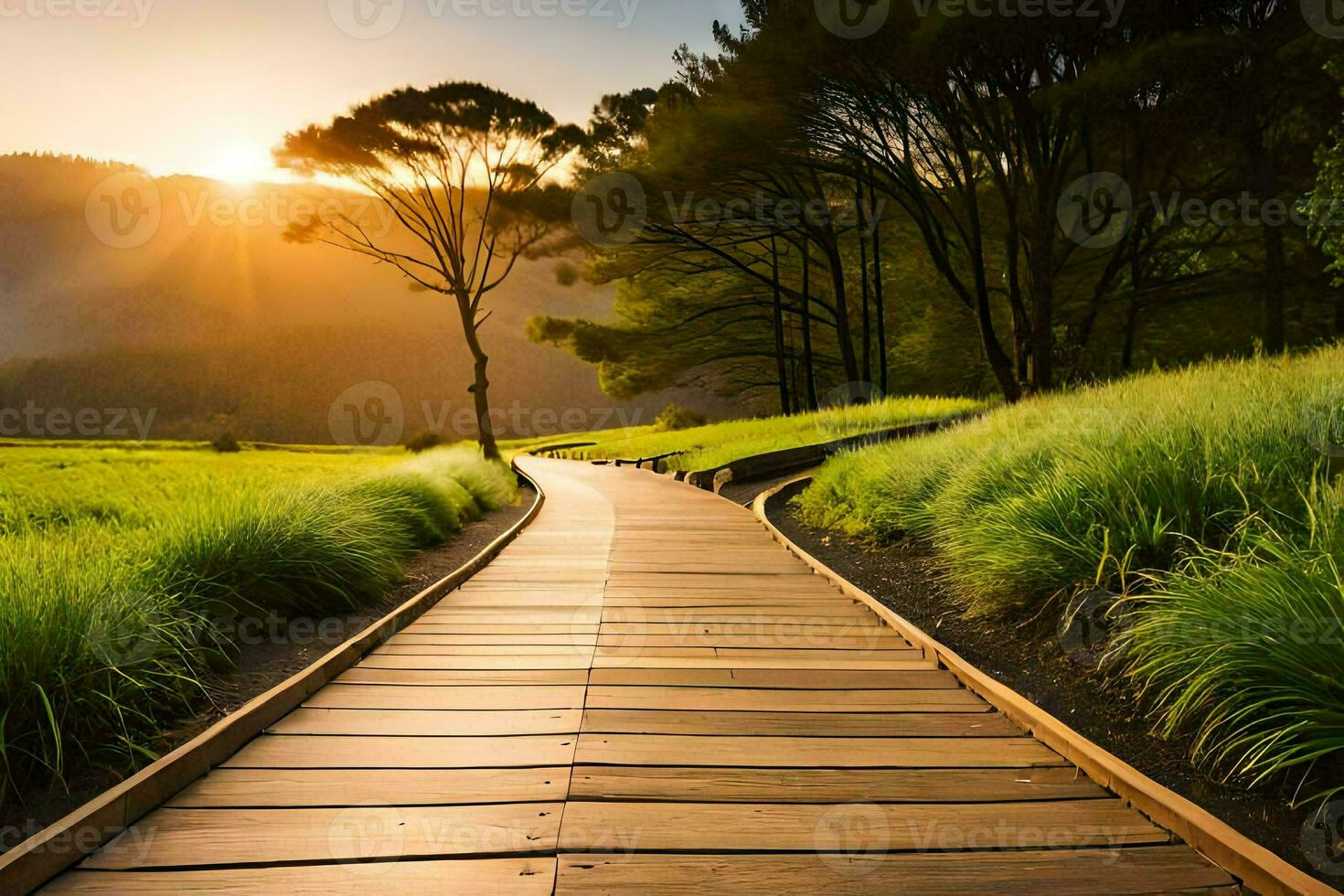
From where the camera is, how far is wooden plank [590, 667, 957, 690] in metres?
3.48

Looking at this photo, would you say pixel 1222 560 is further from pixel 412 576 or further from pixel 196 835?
pixel 412 576

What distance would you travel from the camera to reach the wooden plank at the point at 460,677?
3.51 meters

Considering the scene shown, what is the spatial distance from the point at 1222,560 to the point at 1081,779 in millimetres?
1645

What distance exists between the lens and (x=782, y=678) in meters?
3.60

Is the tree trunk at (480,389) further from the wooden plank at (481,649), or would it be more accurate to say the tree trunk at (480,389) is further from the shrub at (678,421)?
the wooden plank at (481,649)

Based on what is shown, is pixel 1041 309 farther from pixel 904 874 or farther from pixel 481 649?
pixel 904 874

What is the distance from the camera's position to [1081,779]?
8.39 feet

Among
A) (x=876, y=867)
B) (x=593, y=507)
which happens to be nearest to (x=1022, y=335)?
(x=593, y=507)

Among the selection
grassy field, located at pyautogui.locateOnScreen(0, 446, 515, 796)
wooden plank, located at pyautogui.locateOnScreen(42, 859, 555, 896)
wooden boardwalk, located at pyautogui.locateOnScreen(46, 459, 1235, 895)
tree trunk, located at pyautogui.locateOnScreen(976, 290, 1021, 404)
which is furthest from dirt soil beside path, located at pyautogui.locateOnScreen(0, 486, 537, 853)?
tree trunk, located at pyautogui.locateOnScreen(976, 290, 1021, 404)

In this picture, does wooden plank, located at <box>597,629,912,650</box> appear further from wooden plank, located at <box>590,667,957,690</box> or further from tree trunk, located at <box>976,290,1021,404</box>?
tree trunk, located at <box>976,290,1021,404</box>

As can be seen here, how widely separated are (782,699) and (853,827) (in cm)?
106

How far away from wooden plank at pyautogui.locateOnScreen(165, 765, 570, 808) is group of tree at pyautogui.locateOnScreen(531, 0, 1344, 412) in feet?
23.8

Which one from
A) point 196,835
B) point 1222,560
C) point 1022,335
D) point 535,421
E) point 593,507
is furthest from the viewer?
point 535,421

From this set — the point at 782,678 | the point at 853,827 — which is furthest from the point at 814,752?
the point at 782,678
